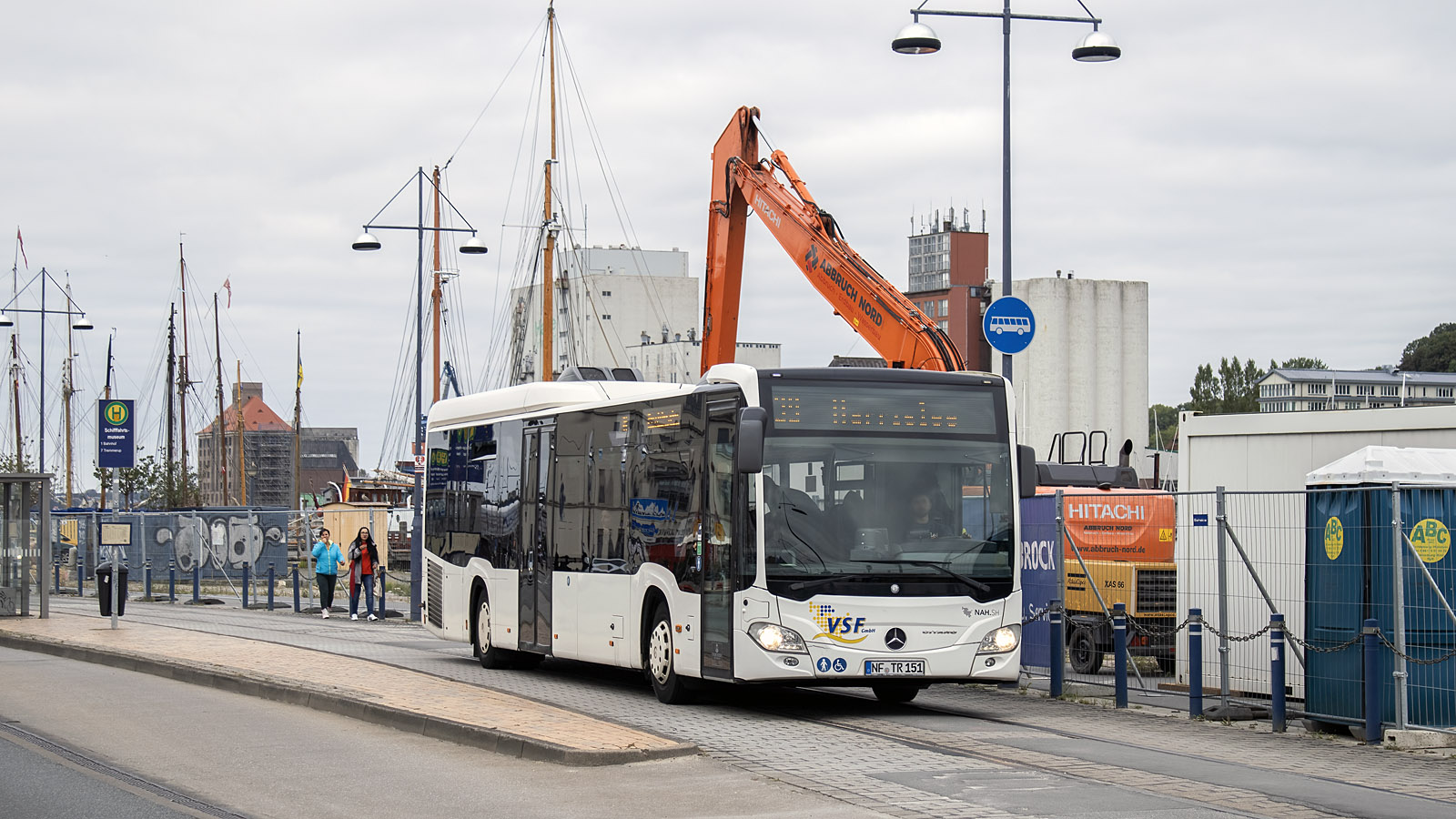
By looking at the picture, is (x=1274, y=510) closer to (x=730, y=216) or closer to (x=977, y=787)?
(x=977, y=787)

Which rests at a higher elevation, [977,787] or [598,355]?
[598,355]

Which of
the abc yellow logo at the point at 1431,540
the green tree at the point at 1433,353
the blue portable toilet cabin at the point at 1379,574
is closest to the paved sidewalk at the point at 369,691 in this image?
the blue portable toilet cabin at the point at 1379,574

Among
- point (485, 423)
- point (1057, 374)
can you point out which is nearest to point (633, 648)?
point (485, 423)

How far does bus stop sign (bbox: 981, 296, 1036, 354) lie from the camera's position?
19.0m

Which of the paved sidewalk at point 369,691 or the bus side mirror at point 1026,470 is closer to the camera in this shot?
the paved sidewalk at point 369,691

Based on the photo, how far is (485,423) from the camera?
22.0 m

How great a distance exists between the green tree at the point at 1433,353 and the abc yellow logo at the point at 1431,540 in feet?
296

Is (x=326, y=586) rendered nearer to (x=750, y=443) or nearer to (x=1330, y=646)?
(x=750, y=443)

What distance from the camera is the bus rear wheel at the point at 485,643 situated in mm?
21344

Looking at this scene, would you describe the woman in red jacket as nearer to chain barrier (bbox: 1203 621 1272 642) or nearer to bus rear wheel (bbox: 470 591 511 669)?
bus rear wheel (bbox: 470 591 511 669)

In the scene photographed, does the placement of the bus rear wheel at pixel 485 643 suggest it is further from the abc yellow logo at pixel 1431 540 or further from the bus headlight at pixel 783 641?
the abc yellow logo at pixel 1431 540

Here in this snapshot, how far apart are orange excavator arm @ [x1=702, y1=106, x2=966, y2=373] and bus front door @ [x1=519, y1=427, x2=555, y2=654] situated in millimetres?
2543

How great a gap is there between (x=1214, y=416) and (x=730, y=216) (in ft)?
24.6

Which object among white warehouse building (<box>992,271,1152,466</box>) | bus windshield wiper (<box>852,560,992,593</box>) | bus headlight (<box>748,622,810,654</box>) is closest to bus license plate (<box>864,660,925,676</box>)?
bus headlight (<box>748,622,810,654</box>)
